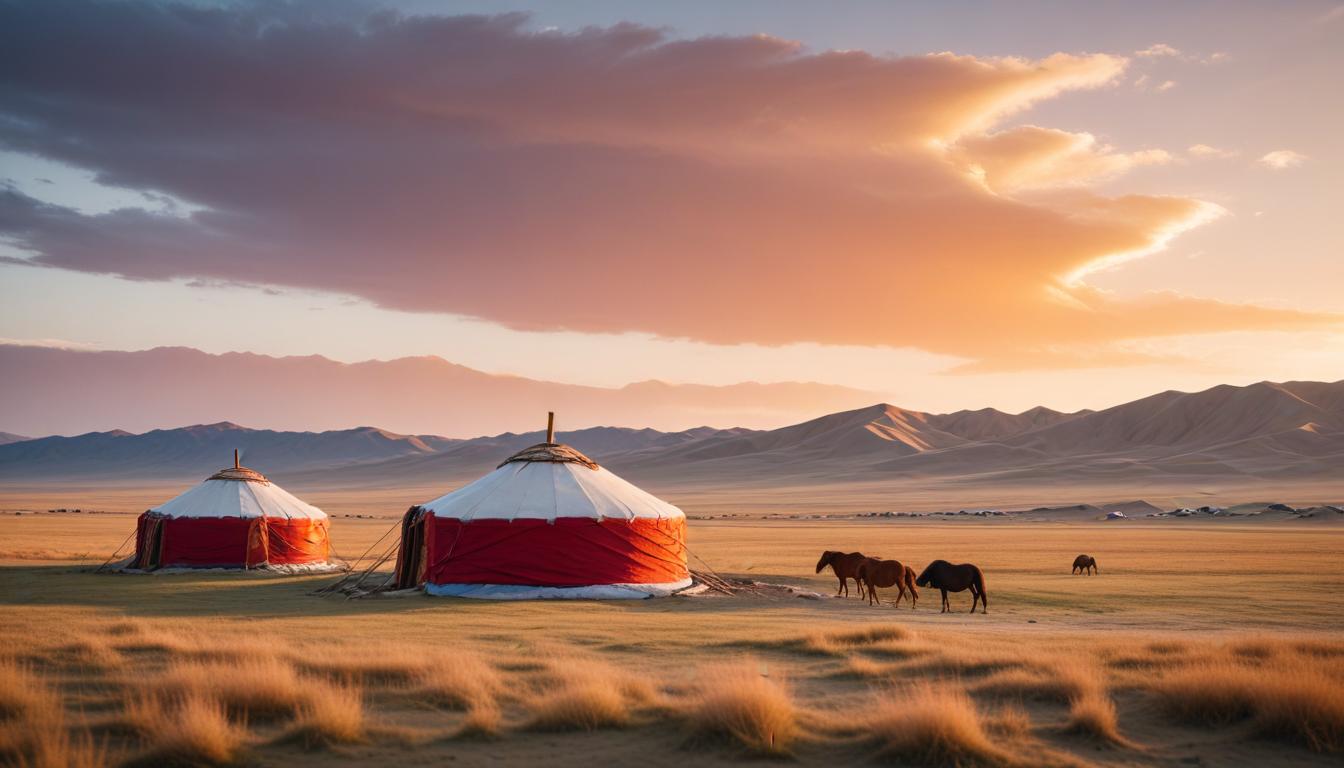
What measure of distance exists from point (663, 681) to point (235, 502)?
65.5 feet

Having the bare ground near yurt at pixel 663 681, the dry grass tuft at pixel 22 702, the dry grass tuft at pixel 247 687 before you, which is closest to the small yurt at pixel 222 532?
the bare ground near yurt at pixel 663 681

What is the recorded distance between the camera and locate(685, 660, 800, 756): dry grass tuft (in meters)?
7.71

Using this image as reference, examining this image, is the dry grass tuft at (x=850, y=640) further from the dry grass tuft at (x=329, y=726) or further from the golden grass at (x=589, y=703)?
the dry grass tuft at (x=329, y=726)

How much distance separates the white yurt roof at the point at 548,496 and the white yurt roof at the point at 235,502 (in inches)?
295

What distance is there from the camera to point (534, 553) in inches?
796

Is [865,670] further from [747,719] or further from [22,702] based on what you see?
[22,702]

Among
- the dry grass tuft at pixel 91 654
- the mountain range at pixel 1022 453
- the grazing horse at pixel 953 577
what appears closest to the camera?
the dry grass tuft at pixel 91 654

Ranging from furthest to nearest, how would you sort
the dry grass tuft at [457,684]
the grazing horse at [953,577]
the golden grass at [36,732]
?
the grazing horse at [953,577]
the dry grass tuft at [457,684]
the golden grass at [36,732]

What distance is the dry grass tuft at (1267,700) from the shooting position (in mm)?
8000

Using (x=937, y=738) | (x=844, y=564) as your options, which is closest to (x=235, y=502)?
(x=844, y=564)

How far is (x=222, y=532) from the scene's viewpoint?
86.7 feet

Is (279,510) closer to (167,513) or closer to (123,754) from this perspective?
(167,513)

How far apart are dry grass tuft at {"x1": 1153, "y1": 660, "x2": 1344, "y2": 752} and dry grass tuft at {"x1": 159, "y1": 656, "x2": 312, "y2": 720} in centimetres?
746

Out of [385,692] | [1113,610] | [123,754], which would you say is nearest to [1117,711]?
[385,692]
